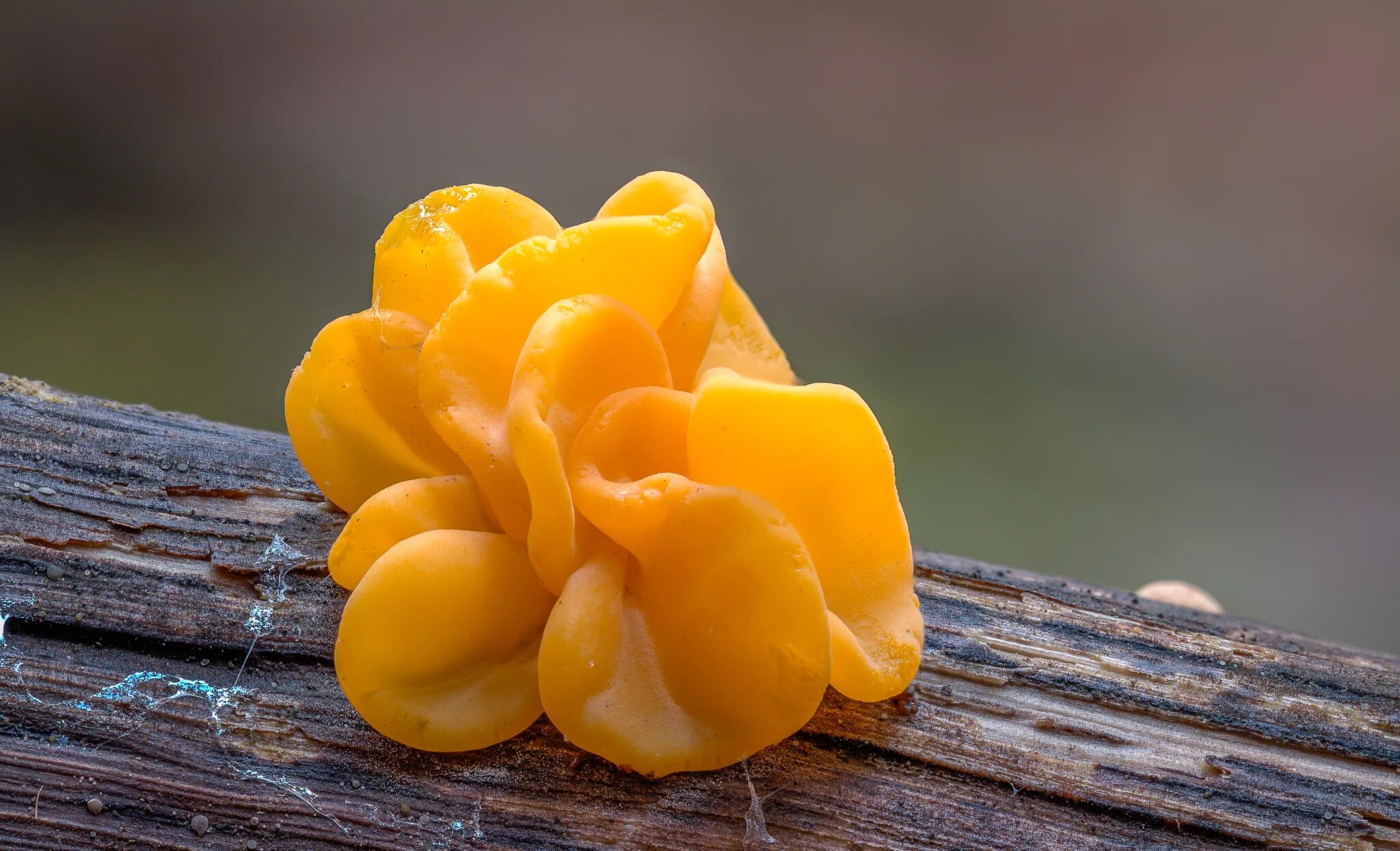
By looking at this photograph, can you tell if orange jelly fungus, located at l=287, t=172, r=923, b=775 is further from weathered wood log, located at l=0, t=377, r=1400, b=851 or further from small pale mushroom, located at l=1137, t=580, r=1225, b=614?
small pale mushroom, located at l=1137, t=580, r=1225, b=614

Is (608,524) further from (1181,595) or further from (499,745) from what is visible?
(1181,595)

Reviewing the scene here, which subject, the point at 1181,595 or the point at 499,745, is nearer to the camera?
the point at 499,745

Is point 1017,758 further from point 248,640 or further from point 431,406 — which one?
point 248,640

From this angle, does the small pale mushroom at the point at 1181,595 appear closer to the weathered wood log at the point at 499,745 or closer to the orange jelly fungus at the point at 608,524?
the weathered wood log at the point at 499,745

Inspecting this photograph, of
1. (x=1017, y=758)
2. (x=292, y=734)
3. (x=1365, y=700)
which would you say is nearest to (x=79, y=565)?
(x=292, y=734)

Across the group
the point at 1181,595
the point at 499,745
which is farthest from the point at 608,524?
the point at 1181,595

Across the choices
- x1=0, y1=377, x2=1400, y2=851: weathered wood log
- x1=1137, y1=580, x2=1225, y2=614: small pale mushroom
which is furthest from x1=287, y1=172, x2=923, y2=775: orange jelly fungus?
x1=1137, y1=580, x2=1225, y2=614: small pale mushroom

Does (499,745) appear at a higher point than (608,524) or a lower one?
lower
